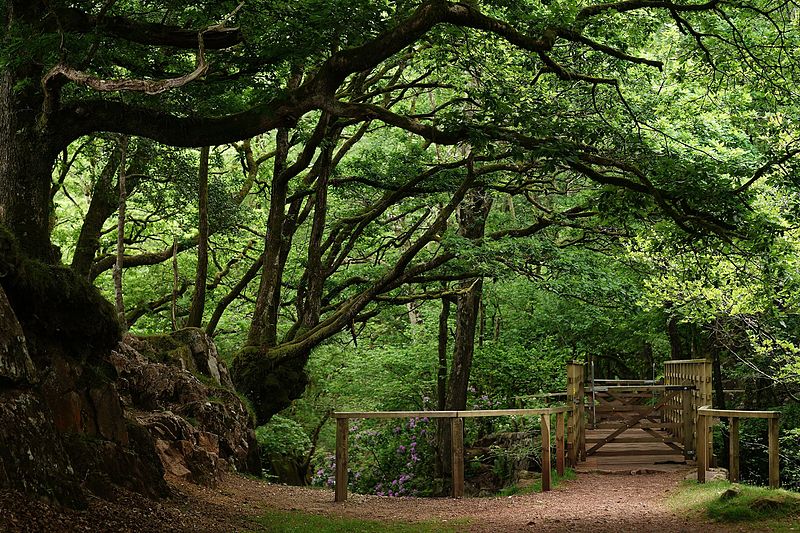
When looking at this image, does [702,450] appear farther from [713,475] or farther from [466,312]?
[466,312]

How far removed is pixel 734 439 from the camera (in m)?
9.47

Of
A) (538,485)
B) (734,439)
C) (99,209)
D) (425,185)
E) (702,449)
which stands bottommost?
(538,485)

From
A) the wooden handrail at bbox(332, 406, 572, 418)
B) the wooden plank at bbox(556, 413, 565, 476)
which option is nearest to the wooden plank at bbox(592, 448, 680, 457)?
the wooden plank at bbox(556, 413, 565, 476)

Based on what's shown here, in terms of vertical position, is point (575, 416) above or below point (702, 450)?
above

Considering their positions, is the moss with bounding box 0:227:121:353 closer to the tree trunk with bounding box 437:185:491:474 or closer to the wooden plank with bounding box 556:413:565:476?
the wooden plank with bounding box 556:413:565:476

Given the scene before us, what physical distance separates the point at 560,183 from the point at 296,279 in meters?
6.84

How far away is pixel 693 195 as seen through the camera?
833cm

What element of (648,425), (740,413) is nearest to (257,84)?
(740,413)

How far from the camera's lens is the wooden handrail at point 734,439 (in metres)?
8.66

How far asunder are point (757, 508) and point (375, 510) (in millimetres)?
4199

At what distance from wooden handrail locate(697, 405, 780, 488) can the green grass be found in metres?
0.33

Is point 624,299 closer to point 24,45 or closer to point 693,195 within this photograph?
point 693,195

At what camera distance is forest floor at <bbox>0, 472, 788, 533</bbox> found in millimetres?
5621

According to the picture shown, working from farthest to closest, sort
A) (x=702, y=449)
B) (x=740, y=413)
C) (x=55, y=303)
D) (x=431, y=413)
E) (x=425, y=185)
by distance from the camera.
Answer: (x=425, y=185)
(x=702, y=449)
(x=431, y=413)
(x=740, y=413)
(x=55, y=303)
